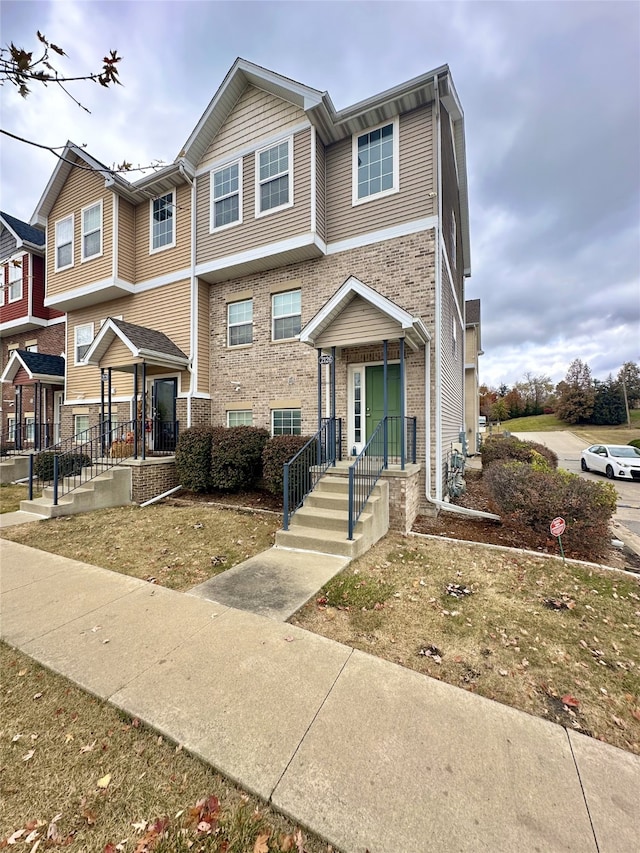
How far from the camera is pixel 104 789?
211cm

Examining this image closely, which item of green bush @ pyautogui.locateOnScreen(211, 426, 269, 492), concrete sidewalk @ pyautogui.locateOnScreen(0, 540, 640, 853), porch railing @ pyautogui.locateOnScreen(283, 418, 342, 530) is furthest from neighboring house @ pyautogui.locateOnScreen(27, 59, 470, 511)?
concrete sidewalk @ pyautogui.locateOnScreen(0, 540, 640, 853)

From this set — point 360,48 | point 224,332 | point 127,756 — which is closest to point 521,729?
point 127,756

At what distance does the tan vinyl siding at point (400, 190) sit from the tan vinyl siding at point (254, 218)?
71 cm

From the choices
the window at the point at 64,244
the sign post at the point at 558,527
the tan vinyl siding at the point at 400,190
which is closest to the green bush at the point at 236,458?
the tan vinyl siding at the point at 400,190

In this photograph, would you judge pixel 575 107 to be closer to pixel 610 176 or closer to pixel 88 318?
pixel 610 176

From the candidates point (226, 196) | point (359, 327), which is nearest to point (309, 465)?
point (359, 327)

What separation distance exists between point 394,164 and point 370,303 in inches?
166

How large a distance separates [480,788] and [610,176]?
897 inches

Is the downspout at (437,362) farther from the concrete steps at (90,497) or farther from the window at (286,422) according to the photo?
the concrete steps at (90,497)

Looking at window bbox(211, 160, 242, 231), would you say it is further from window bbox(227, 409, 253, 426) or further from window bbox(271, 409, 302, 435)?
window bbox(271, 409, 302, 435)

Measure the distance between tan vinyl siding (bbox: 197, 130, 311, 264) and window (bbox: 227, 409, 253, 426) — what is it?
474 cm

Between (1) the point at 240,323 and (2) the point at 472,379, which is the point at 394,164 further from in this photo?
(2) the point at 472,379

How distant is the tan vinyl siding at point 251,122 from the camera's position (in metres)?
10.0

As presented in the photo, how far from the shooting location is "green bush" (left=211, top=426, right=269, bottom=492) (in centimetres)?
957
